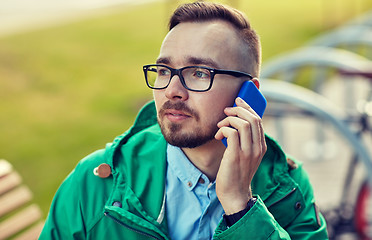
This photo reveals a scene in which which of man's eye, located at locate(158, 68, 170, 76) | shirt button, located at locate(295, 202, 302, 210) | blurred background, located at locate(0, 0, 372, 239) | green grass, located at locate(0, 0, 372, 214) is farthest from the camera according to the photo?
blurred background, located at locate(0, 0, 372, 239)

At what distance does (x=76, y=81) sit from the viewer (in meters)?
10.2

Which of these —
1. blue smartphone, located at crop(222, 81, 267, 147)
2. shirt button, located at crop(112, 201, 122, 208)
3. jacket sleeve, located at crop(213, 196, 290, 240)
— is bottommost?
jacket sleeve, located at crop(213, 196, 290, 240)

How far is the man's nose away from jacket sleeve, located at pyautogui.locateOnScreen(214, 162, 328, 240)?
1.72 ft

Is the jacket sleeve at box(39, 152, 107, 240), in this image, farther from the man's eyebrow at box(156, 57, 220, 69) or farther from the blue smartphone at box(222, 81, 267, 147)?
the blue smartphone at box(222, 81, 267, 147)

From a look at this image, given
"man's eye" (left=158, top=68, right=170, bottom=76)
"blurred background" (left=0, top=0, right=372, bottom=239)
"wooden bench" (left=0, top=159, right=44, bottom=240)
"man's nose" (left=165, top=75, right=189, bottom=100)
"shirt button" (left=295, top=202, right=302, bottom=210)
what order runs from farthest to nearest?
"blurred background" (left=0, top=0, right=372, bottom=239)
"wooden bench" (left=0, top=159, right=44, bottom=240)
"shirt button" (left=295, top=202, right=302, bottom=210)
"man's eye" (left=158, top=68, right=170, bottom=76)
"man's nose" (left=165, top=75, right=189, bottom=100)

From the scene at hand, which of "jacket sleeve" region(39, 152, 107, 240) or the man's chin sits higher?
the man's chin

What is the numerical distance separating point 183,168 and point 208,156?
0.41ft

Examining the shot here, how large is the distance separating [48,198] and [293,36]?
996 centimetres

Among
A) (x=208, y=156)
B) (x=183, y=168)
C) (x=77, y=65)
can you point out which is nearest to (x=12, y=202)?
(x=183, y=168)

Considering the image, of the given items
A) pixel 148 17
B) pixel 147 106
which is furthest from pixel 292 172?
pixel 148 17

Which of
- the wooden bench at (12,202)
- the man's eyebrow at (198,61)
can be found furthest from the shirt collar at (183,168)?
the wooden bench at (12,202)

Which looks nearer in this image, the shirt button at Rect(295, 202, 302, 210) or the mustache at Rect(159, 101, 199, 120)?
the mustache at Rect(159, 101, 199, 120)

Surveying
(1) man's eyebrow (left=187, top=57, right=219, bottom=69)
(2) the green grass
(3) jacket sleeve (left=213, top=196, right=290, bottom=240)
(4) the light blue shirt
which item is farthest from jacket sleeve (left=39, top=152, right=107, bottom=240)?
(2) the green grass

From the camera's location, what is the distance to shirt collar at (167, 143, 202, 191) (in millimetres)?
2498
